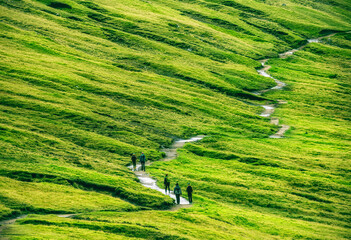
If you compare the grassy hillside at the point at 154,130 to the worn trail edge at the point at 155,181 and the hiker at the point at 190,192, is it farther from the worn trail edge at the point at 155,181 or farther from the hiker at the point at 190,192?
the worn trail edge at the point at 155,181

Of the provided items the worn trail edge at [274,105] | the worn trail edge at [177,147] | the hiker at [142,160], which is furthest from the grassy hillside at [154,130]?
the worn trail edge at [274,105]

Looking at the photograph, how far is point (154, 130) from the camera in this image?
92.4 meters

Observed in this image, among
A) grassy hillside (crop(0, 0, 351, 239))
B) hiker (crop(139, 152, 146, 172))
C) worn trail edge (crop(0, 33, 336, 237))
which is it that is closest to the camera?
worn trail edge (crop(0, 33, 336, 237))

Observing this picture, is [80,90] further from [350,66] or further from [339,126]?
[350,66]

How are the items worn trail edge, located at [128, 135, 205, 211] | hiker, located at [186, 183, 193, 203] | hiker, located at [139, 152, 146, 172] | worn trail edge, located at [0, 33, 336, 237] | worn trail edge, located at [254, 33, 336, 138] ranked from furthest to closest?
worn trail edge, located at [254, 33, 336, 138] < hiker, located at [139, 152, 146, 172] < worn trail edge, located at [128, 135, 205, 211] < hiker, located at [186, 183, 193, 203] < worn trail edge, located at [0, 33, 336, 237]

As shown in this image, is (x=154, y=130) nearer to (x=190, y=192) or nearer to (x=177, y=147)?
(x=177, y=147)

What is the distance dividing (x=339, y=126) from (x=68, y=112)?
70.3 metres

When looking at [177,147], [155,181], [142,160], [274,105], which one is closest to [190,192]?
[155,181]

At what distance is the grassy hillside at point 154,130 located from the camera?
5103 cm

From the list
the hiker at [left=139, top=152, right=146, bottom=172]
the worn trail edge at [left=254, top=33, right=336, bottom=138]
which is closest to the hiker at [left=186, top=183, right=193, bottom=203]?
the hiker at [left=139, top=152, right=146, bottom=172]

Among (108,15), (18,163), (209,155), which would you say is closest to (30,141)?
(18,163)

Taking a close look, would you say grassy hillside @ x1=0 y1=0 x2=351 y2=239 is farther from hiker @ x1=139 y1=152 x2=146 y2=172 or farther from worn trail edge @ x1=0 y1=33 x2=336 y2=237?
hiker @ x1=139 y1=152 x2=146 y2=172

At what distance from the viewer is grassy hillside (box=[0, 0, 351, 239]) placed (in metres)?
51.0

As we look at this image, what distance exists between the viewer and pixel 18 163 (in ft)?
197
